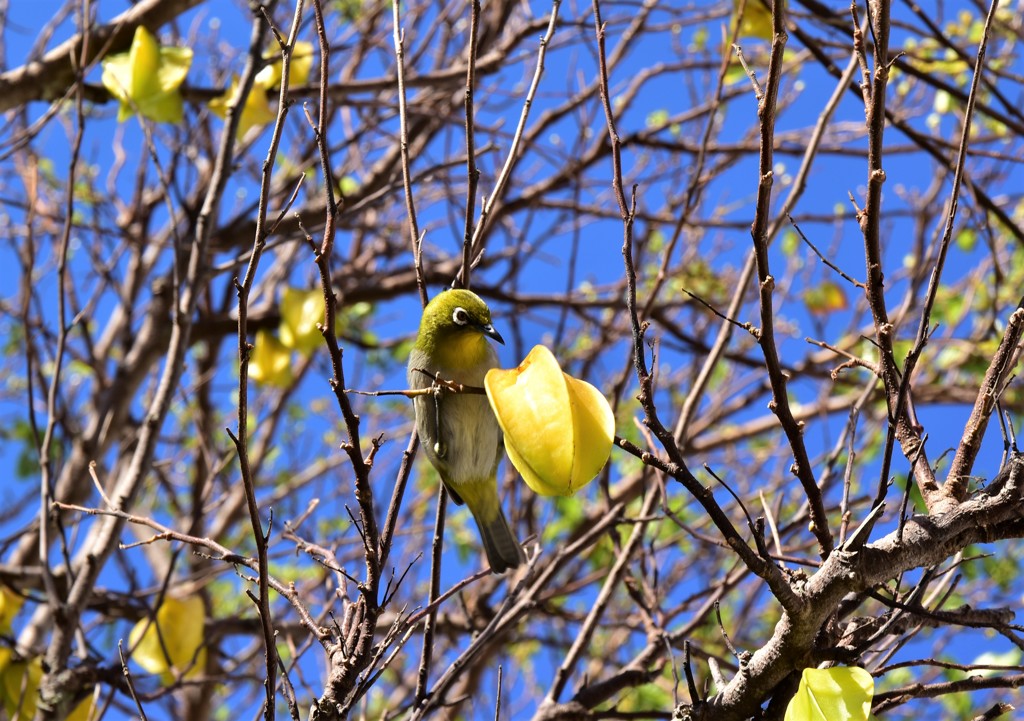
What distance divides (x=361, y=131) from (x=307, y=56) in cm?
47

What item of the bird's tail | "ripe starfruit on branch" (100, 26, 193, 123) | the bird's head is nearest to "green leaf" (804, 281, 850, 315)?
the bird's tail

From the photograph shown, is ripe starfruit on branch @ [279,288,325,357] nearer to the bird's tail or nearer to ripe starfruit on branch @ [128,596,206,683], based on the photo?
ripe starfruit on branch @ [128,596,206,683]

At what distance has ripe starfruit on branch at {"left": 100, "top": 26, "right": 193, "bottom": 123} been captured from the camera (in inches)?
133

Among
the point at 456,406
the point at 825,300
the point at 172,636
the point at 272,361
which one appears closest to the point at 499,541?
the point at 456,406

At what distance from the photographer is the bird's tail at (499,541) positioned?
294cm

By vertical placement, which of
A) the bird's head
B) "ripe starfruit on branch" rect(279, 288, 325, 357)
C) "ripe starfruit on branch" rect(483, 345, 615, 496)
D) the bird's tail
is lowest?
"ripe starfruit on branch" rect(483, 345, 615, 496)

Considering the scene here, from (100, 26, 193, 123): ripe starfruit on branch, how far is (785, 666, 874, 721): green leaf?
2.85 meters

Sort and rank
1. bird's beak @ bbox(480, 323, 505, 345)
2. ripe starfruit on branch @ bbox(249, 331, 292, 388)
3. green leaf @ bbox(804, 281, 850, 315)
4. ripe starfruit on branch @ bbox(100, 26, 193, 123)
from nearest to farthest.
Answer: bird's beak @ bbox(480, 323, 505, 345) < ripe starfruit on branch @ bbox(100, 26, 193, 123) < ripe starfruit on branch @ bbox(249, 331, 292, 388) < green leaf @ bbox(804, 281, 850, 315)

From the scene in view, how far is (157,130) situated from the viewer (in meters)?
6.31

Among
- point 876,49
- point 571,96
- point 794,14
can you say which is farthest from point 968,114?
point 571,96

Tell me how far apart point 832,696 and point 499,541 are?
1.58m

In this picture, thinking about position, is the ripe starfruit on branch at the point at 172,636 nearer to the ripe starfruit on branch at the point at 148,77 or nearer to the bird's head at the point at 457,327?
the bird's head at the point at 457,327

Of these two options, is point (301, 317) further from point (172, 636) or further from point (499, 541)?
point (499, 541)

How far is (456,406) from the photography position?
2797 mm
